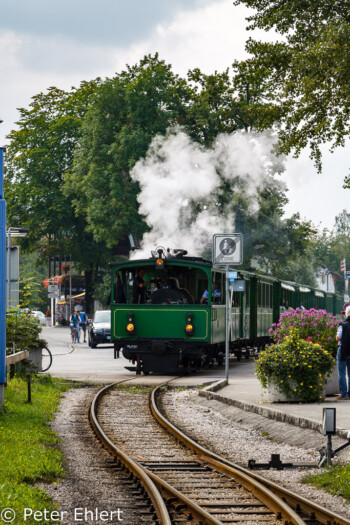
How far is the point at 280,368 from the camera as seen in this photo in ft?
48.9

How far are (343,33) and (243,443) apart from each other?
37.0ft

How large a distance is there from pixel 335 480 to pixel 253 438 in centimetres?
359

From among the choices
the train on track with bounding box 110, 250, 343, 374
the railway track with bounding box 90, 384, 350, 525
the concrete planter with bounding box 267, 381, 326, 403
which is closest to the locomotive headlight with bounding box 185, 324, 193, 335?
the train on track with bounding box 110, 250, 343, 374

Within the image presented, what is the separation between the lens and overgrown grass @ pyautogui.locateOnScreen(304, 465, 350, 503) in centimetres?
868

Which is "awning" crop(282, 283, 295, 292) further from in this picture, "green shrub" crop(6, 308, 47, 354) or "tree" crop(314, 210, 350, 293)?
"tree" crop(314, 210, 350, 293)

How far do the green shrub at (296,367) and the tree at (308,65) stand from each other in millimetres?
8050

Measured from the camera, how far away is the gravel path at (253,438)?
30.4ft

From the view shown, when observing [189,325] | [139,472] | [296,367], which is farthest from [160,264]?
[139,472]

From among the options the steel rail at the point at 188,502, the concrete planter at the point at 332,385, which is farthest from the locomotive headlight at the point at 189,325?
the steel rail at the point at 188,502

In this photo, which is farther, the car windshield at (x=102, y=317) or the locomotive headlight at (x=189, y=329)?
the car windshield at (x=102, y=317)

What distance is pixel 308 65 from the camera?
21516mm

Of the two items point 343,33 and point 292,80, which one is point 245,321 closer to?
point 292,80

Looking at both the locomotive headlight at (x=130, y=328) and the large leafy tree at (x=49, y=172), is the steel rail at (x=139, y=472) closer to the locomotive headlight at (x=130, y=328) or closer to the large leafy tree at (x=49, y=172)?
the locomotive headlight at (x=130, y=328)

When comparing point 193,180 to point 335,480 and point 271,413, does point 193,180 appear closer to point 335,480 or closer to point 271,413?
point 271,413
